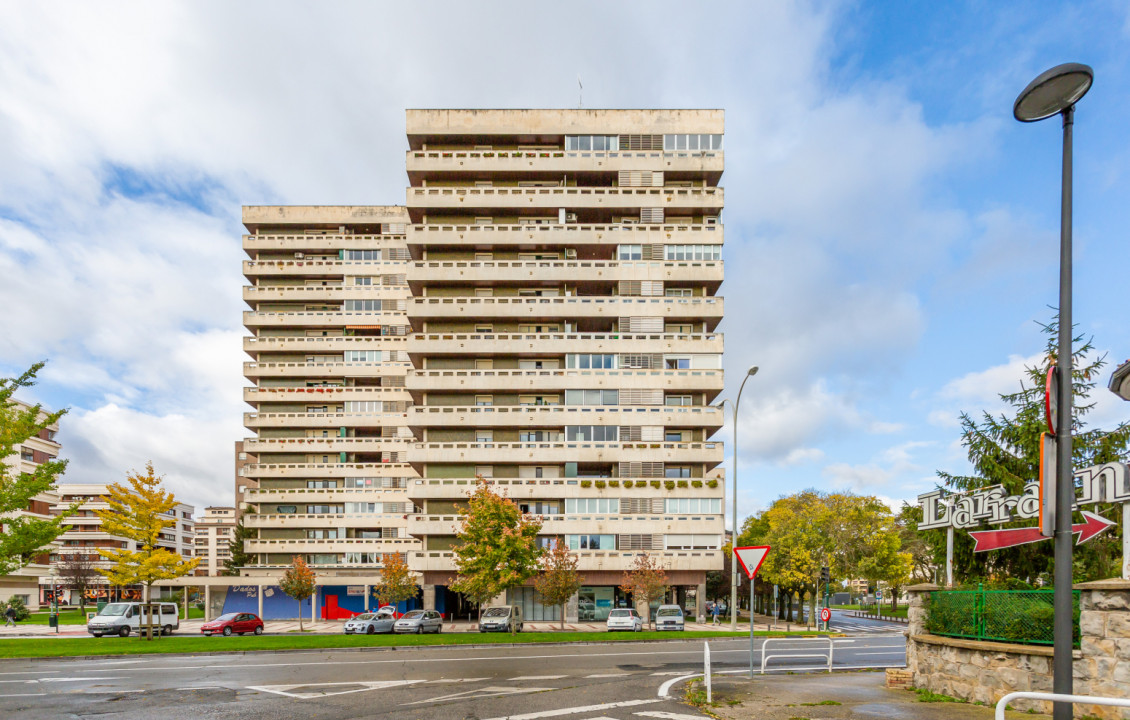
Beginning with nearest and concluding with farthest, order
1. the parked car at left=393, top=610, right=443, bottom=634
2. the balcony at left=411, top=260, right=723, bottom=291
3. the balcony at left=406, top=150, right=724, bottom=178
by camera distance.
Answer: the parked car at left=393, top=610, right=443, bottom=634 < the balcony at left=411, top=260, right=723, bottom=291 < the balcony at left=406, top=150, right=724, bottom=178

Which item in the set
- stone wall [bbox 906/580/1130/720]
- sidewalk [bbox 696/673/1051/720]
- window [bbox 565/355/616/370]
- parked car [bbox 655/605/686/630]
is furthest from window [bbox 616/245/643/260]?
stone wall [bbox 906/580/1130/720]

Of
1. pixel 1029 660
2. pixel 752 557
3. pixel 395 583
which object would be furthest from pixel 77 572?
pixel 1029 660

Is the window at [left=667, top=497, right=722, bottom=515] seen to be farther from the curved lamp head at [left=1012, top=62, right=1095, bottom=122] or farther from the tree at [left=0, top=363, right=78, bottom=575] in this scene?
the curved lamp head at [left=1012, top=62, right=1095, bottom=122]

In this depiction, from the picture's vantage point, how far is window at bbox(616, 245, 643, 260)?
53.0 meters

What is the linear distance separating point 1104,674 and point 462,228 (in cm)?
4678

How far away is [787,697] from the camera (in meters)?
14.6

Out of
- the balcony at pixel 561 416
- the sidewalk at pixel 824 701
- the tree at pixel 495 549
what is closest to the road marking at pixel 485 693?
the sidewalk at pixel 824 701

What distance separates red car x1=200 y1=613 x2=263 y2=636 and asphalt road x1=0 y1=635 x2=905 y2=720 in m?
15.1

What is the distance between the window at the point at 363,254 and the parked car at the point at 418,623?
38006 mm

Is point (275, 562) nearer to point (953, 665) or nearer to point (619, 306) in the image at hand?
point (619, 306)

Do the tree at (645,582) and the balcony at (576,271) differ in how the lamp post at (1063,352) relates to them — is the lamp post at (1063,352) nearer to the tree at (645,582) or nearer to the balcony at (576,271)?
the tree at (645,582)

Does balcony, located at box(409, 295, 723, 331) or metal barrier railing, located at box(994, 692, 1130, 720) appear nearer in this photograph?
metal barrier railing, located at box(994, 692, 1130, 720)

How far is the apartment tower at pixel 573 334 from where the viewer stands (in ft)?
164

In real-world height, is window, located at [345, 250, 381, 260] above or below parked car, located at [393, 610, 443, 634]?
above
